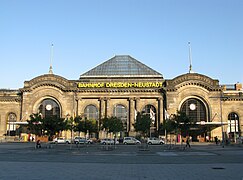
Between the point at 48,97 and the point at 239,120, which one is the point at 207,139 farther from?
the point at 48,97

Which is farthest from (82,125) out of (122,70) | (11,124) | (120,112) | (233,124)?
(233,124)

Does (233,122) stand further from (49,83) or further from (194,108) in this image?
(49,83)

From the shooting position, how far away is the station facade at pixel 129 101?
7150 centimetres

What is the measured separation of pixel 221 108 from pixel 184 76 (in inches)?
460

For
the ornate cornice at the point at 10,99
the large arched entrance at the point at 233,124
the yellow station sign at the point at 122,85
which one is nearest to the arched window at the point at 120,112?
the yellow station sign at the point at 122,85

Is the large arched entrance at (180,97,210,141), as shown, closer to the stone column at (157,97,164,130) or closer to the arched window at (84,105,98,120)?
the stone column at (157,97,164,130)

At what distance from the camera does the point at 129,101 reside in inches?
2931

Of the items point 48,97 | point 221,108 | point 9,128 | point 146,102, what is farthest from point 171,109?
point 9,128

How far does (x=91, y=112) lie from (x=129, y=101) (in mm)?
10445

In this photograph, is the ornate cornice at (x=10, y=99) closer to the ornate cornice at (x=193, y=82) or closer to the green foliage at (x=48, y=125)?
the green foliage at (x=48, y=125)

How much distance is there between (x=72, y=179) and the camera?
14.2 meters

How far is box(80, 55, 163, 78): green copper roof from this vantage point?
273 ft

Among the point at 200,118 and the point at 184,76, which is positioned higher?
the point at 184,76

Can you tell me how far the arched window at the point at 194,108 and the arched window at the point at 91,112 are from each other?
22.4m
